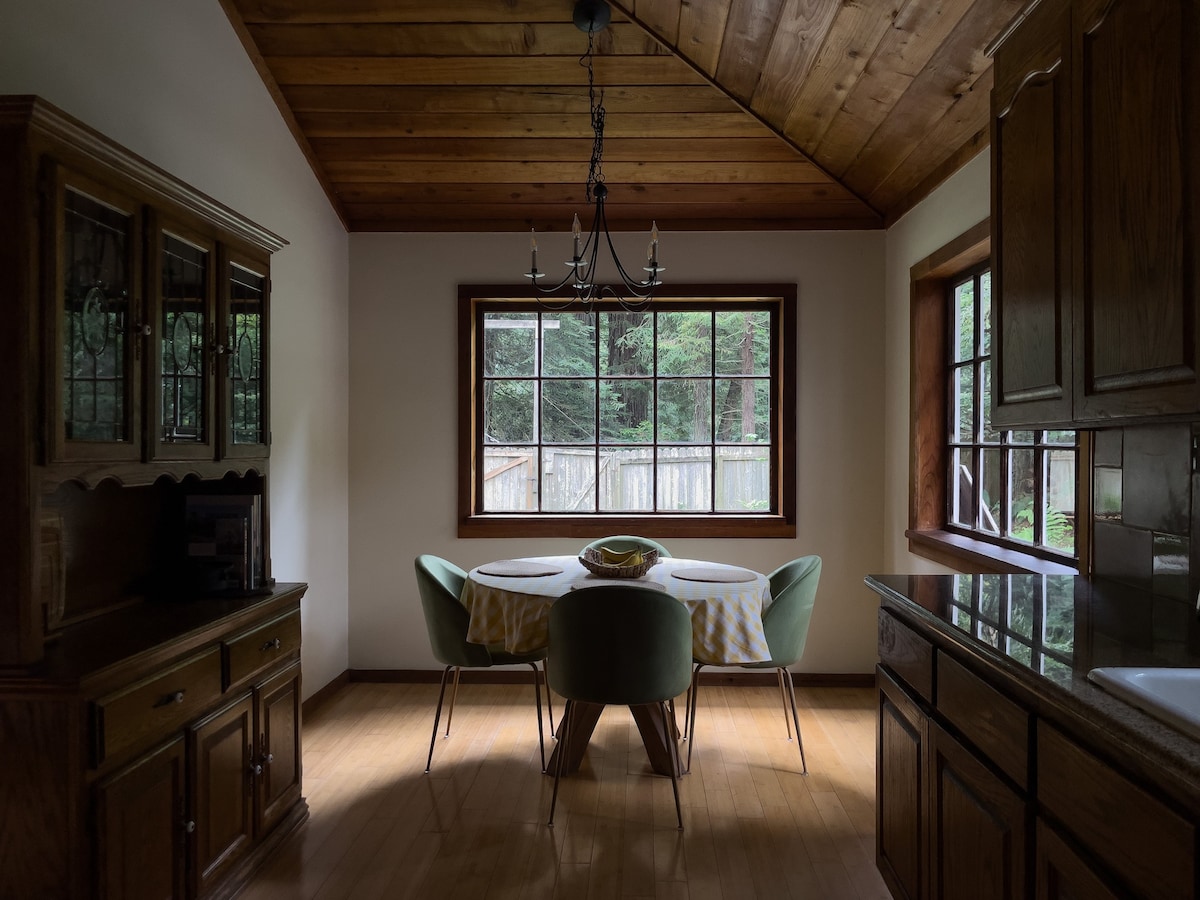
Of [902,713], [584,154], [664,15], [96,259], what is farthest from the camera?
[584,154]

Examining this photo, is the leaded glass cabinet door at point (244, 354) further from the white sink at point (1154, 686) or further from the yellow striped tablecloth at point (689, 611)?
the white sink at point (1154, 686)

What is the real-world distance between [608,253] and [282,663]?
2.71 meters

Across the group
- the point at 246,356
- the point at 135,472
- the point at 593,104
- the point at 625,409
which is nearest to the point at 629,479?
the point at 625,409

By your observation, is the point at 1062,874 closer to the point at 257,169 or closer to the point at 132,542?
the point at 132,542

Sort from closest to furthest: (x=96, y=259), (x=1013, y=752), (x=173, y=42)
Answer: (x=1013, y=752)
(x=96, y=259)
(x=173, y=42)

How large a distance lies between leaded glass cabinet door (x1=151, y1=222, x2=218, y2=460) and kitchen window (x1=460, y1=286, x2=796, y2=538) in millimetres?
2168

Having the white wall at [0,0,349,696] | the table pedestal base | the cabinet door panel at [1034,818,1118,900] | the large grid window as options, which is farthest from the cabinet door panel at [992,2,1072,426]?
the white wall at [0,0,349,696]

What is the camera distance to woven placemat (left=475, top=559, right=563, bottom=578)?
3238 mm

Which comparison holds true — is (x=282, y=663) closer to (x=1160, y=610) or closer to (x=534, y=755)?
(x=534, y=755)

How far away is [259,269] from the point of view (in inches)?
106

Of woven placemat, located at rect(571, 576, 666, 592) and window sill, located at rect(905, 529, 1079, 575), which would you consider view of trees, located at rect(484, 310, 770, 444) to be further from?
woven placemat, located at rect(571, 576, 666, 592)

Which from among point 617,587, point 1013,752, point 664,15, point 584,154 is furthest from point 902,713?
point 584,154

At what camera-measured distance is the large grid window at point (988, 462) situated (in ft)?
9.41

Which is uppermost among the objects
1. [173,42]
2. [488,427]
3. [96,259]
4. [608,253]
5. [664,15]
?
[664,15]
